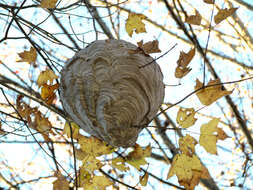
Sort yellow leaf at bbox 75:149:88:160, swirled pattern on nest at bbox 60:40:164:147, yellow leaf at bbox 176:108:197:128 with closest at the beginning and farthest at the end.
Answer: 1. swirled pattern on nest at bbox 60:40:164:147
2. yellow leaf at bbox 176:108:197:128
3. yellow leaf at bbox 75:149:88:160

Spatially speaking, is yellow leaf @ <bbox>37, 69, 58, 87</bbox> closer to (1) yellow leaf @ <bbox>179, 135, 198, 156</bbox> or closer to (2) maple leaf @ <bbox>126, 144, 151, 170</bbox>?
(2) maple leaf @ <bbox>126, 144, 151, 170</bbox>

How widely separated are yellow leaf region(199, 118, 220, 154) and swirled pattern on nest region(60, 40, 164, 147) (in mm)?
290

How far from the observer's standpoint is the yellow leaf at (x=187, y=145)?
Answer: 1570 mm

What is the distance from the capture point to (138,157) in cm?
183

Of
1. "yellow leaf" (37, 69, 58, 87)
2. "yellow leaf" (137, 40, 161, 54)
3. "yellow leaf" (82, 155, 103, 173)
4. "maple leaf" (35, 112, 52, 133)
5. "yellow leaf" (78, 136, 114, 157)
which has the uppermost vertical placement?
"yellow leaf" (137, 40, 161, 54)

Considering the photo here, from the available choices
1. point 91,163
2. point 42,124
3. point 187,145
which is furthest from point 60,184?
point 187,145

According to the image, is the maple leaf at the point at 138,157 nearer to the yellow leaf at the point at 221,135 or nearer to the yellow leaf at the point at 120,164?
the yellow leaf at the point at 120,164

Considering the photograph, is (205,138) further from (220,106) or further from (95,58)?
(220,106)

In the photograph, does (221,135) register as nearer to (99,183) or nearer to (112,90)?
(112,90)

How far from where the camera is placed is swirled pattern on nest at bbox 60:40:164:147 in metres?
1.45

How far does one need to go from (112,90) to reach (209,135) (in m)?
0.52

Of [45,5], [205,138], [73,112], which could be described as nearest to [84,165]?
[73,112]

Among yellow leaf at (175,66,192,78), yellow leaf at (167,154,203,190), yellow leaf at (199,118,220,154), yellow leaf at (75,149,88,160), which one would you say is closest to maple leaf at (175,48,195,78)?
yellow leaf at (175,66,192,78)

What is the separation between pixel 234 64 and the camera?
4402 millimetres
